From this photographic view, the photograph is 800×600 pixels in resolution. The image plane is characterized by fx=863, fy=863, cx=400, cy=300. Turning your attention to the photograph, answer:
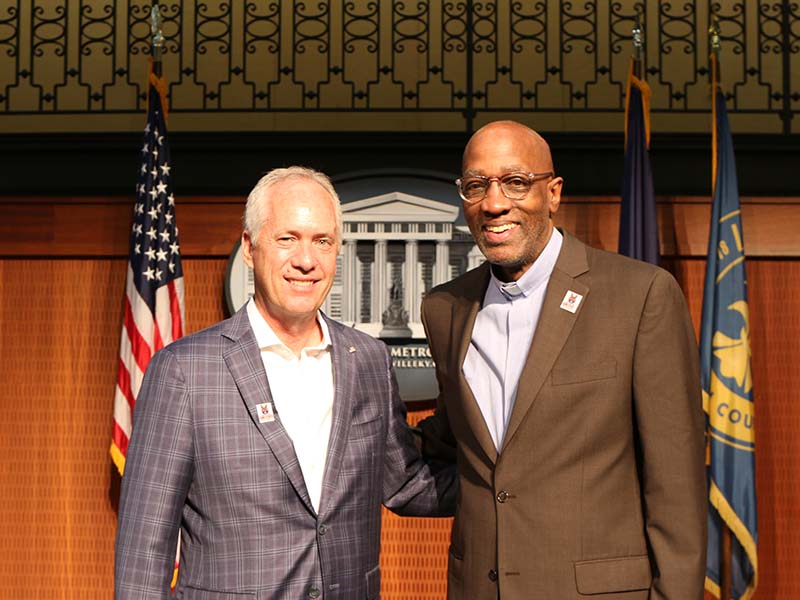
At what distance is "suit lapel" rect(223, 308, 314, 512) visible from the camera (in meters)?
1.74

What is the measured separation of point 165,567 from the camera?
1762mm

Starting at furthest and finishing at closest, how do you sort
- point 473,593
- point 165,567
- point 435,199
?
point 435,199, point 473,593, point 165,567

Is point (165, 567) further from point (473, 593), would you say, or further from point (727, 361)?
point (727, 361)

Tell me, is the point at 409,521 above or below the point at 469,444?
below

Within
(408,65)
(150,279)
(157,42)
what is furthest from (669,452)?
(408,65)

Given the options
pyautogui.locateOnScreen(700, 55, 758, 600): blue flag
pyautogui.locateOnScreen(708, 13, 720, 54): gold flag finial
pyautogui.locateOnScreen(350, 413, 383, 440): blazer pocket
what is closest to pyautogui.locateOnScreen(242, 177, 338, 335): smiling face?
pyautogui.locateOnScreen(350, 413, 383, 440): blazer pocket

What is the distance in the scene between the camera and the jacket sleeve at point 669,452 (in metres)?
1.73

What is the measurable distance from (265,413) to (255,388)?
6 cm

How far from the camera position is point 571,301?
1840 mm

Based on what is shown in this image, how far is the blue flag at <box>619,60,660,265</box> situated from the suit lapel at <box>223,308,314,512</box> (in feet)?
8.87

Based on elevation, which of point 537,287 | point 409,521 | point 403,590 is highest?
point 537,287

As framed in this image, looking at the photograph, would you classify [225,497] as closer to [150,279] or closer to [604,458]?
[604,458]

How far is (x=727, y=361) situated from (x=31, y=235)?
3.63 metres

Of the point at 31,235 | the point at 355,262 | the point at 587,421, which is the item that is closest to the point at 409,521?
the point at 355,262
